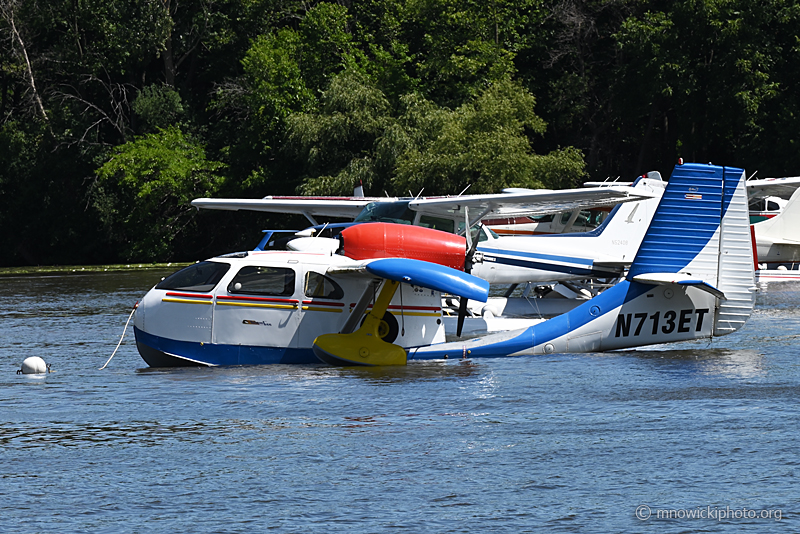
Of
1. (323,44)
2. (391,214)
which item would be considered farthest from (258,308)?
(323,44)

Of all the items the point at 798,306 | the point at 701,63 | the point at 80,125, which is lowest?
the point at 798,306

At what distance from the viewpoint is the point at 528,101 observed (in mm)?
46062

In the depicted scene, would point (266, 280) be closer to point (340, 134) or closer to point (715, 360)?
point (715, 360)

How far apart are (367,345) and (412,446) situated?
176 inches

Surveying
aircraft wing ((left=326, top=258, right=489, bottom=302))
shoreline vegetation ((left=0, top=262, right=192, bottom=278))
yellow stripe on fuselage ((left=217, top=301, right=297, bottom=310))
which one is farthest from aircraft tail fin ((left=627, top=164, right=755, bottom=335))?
shoreline vegetation ((left=0, top=262, right=192, bottom=278))

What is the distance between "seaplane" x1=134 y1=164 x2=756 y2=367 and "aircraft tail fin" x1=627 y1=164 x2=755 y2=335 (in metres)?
0.02

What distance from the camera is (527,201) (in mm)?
21094

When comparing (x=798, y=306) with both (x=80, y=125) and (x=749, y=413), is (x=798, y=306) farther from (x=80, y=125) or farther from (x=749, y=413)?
(x=80, y=125)

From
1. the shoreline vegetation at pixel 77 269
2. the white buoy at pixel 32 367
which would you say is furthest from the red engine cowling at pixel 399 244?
the shoreline vegetation at pixel 77 269

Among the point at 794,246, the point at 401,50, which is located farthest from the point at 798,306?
the point at 401,50

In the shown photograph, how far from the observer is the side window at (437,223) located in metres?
21.9

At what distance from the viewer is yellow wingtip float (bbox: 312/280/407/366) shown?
47.1 feet

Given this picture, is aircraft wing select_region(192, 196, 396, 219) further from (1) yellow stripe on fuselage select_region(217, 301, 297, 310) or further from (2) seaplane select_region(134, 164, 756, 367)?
(1) yellow stripe on fuselage select_region(217, 301, 297, 310)

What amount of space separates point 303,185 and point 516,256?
25403mm
